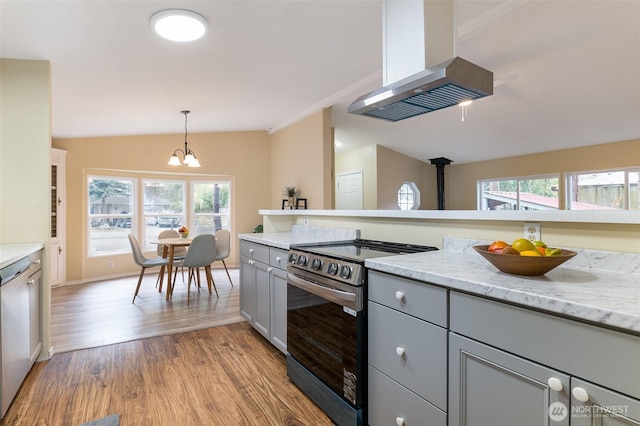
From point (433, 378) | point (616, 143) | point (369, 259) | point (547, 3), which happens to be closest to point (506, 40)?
point (547, 3)

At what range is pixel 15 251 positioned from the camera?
85.7 inches

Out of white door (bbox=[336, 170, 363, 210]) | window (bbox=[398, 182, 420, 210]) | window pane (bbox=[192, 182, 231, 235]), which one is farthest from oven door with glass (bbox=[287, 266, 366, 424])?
window (bbox=[398, 182, 420, 210])

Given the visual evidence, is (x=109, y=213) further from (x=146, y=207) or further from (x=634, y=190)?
(x=634, y=190)

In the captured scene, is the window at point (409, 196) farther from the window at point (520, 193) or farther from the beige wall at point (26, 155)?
the beige wall at point (26, 155)

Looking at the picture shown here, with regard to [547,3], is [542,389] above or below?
below

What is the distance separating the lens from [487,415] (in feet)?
3.74

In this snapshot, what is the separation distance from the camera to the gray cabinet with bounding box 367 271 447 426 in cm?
132

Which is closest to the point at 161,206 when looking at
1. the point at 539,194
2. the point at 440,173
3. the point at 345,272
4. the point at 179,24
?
the point at 179,24

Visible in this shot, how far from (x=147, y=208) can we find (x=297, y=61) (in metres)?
4.39

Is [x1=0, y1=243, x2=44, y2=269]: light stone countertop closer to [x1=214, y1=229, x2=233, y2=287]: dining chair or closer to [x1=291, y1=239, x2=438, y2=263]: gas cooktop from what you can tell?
[x1=291, y1=239, x2=438, y2=263]: gas cooktop

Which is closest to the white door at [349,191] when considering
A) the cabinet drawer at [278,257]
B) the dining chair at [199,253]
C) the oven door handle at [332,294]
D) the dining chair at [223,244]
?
the dining chair at [223,244]

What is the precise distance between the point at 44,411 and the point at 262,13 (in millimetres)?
2767

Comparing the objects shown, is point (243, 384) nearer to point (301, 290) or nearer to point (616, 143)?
point (301, 290)

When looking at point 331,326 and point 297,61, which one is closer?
point 331,326
